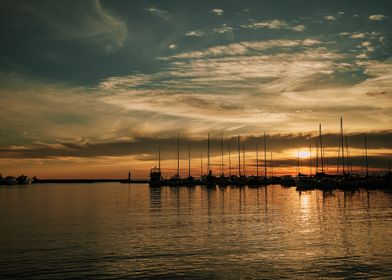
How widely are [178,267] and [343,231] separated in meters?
23.9

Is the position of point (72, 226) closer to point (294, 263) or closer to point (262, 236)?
point (262, 236)

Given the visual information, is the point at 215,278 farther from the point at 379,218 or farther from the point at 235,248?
the point at 379,218

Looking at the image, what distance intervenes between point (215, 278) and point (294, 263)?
6906 mm

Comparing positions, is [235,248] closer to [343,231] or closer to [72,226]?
[343,231]

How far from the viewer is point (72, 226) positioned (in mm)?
50000

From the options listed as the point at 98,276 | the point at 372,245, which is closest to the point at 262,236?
the point at 372,245

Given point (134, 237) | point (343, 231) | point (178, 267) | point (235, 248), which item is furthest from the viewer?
point (343, 231)

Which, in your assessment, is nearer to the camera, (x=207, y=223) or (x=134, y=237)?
(x=134, y=237)

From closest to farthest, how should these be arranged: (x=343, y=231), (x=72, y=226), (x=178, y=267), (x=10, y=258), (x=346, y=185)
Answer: (x=178, y=267)
(x=10, y=258)
(x=343, y=231)
(x=72, y=226)
(x=346, y=185)

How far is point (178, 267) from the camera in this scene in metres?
28.2

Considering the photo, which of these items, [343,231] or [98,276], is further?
[343,231]

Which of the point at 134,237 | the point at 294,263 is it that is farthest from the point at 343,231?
the point at 134,237

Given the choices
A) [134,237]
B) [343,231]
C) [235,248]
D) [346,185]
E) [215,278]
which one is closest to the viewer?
[215,278]

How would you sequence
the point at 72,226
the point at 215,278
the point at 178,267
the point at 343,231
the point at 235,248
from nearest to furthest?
1. the point at 215,278
2. the point at 178,267
3. the point at 235,248
4. the point at 343,231
5. the point at 72,226
